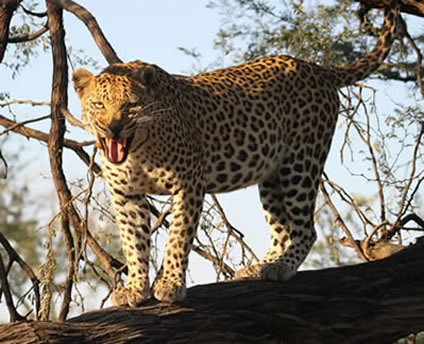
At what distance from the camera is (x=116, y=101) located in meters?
5.09

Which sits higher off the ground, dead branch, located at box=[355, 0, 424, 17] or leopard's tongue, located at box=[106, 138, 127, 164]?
dead branch, located at box=[355, 0, 424, 17]

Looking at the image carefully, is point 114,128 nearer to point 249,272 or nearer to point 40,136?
point 249,272

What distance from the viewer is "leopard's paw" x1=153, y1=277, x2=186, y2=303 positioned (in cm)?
528

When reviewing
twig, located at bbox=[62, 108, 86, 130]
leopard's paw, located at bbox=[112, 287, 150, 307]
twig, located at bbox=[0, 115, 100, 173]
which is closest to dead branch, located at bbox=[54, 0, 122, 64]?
twig, located at bbox=[62, 108, 86, 130]

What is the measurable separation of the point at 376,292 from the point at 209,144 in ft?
4.41

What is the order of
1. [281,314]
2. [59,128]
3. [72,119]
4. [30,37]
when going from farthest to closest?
[30,37]
[59,128]
[72,119]
[281,314]

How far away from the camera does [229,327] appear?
5.57 metres

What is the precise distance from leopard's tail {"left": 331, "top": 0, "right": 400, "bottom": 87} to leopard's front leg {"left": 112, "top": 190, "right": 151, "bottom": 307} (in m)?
1.87

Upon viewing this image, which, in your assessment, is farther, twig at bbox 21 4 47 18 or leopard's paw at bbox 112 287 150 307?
twig at bbox 21 4 47 18

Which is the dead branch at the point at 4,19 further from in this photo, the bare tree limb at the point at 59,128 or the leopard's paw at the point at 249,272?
the leopard's paw at the point at 249,272

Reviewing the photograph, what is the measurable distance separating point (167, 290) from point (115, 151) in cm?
80

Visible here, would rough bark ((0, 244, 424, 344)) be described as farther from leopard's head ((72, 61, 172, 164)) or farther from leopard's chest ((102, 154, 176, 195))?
leopard's head ((72, 61, 172, 164))

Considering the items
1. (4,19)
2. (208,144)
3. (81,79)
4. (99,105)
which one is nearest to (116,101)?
(99,105)

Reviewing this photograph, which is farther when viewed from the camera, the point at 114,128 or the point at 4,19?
the point at 4,19
